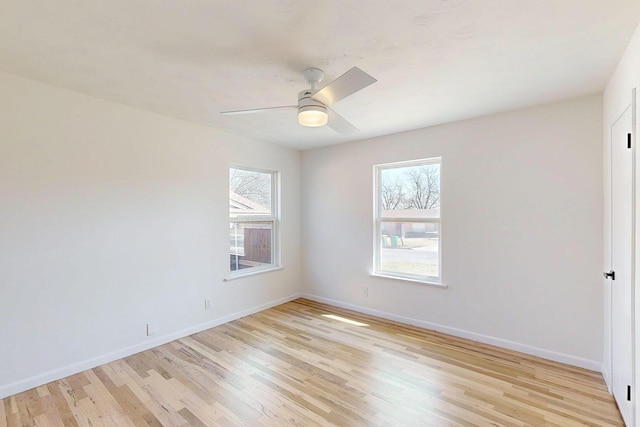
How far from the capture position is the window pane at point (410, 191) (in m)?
3.57

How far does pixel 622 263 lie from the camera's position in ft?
6.43

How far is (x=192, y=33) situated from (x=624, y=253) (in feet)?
9.85

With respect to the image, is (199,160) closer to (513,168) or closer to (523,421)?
(513,168)

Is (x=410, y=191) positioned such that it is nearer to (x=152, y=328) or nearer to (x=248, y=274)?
(x=248, y=274)

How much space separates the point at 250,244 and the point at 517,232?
126 inches

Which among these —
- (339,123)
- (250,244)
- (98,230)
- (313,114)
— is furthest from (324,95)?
(250,244)

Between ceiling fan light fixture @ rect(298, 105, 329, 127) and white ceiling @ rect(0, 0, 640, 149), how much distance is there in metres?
0.32

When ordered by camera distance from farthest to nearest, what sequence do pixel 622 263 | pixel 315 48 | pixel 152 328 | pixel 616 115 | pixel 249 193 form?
pixel 249 193, pixel 152 328, pixel 616 115, pixel 622 263, pixel 315 48

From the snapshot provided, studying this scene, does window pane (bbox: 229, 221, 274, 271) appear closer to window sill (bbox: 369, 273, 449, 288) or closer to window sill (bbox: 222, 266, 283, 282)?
window sill (bbox: 222, 266, 283, 282)

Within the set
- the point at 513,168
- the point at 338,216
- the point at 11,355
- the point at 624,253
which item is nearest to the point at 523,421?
the point at 624,253

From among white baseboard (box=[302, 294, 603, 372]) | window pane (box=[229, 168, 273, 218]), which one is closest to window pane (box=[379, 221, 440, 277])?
white baseboard (box=[302, 294, 603, 372])

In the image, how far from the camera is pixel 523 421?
1.95 metres

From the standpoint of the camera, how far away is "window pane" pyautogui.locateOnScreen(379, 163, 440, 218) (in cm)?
357

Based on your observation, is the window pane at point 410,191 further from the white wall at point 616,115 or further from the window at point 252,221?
the window at point 252,221
